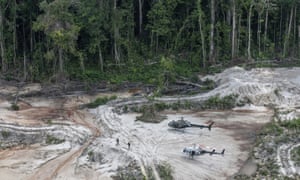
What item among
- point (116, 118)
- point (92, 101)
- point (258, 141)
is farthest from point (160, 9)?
point (258, 141)

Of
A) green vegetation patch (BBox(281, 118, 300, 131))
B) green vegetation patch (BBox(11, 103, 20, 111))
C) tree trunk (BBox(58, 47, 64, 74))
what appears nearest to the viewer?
green vegetation patch (BBox(281, 118, 300, 131))

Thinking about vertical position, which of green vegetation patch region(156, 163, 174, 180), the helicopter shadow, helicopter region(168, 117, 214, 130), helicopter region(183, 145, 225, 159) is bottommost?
green vegetation patch region(156, 163, 174, 180)

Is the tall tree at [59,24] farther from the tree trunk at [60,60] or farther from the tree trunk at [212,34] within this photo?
the tree trunk at [212,34]

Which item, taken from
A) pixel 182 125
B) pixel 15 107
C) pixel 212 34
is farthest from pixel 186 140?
pixel 212 34

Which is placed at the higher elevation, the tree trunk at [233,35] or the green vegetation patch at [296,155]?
the tree trunk at [233,35]

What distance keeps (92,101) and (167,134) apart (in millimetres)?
8904

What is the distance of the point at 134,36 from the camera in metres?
48.6

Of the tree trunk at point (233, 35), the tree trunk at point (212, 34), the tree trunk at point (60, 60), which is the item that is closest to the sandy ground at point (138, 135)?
the tree trunk at point (60, 60)

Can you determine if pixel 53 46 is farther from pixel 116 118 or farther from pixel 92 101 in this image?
pixel 116 118

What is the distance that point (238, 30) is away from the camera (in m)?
47.1

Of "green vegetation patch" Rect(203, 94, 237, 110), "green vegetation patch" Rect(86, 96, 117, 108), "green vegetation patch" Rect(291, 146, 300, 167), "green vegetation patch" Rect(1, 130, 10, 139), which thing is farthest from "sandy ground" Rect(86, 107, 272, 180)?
"green vegetation patch" Rect(1, 130, 10, 139)

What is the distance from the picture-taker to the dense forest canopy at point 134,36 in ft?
131

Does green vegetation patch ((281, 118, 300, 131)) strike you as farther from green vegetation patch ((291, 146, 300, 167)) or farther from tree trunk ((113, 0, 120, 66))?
tree trunk ((113, 0, 120, 66))

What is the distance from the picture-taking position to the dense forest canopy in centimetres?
3991
